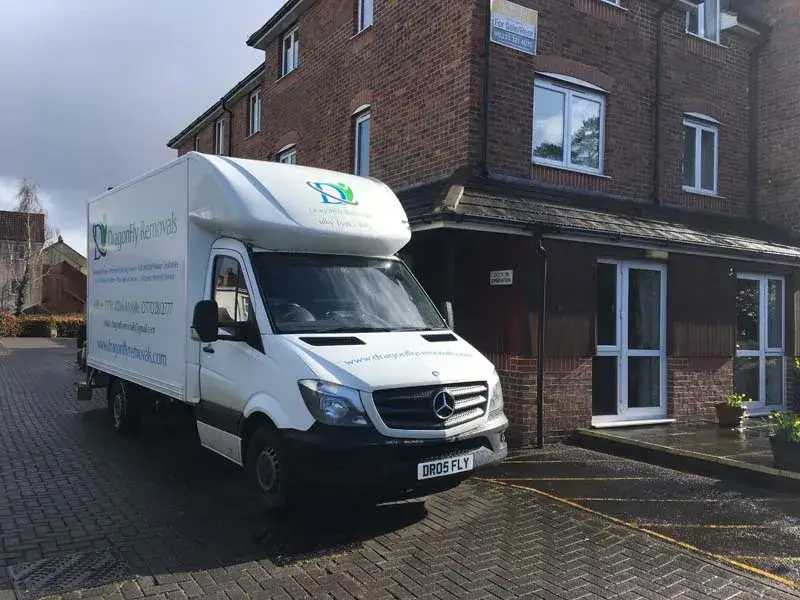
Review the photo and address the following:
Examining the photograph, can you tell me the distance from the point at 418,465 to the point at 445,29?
7.45 metres

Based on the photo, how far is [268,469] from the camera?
17.1 ft

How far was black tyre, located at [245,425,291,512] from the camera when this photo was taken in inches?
196

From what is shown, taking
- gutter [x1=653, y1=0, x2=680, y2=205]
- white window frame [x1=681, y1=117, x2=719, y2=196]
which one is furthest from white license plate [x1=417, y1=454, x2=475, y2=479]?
white window frame [x1=681, y1=117, x2=719, y2=196]

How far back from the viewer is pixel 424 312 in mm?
6281

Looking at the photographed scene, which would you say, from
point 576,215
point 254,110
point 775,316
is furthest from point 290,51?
point 775,316

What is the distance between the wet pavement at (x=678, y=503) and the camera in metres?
4.95

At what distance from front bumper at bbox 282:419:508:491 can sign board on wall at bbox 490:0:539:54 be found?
695 cm

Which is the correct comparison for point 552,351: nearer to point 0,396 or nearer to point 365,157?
point 365,157

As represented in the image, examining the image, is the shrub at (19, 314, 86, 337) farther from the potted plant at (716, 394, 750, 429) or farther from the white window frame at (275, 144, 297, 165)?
the potted plant at (716, 394, 750, 429)

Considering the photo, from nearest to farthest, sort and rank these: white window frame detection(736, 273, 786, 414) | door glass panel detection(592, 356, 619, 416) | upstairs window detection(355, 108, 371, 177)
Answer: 1. door glass panel detection(592, 356, 619, 416)
2. white window frame detection(736, 273, 786, 414)
3. upstairs window detection(355, 108, 371, 177)

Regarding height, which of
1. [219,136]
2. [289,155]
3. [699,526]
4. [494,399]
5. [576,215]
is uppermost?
[219,136]

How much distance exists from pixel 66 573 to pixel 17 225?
211 ft

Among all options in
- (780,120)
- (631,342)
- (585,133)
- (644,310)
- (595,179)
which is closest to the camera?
(631,342)

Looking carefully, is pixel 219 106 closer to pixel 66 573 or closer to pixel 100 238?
pixel 100 238
